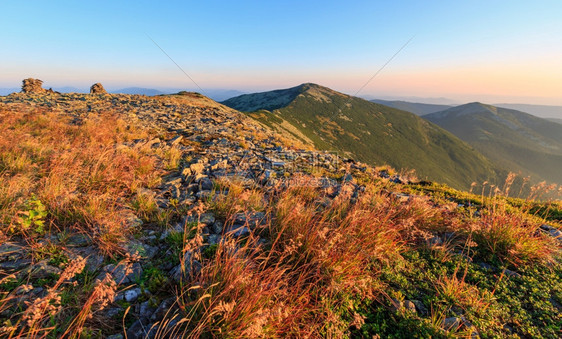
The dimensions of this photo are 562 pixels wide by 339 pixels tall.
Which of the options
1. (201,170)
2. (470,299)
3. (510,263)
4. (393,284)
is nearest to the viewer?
(470,299)

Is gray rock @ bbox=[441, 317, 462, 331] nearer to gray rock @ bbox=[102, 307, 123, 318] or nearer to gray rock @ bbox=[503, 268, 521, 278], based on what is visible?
gray rock @ bbox=[503, 268, 521, 278]

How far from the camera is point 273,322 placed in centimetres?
254

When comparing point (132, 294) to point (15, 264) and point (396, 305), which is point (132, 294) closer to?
point (15, 264)

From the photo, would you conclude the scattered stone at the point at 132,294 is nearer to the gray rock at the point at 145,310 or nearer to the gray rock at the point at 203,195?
the gray rock at the point at 145,310

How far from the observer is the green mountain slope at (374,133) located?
105m

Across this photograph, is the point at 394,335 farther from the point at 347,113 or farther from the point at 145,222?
the point at 347,113

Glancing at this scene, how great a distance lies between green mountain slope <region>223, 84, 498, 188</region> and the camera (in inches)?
4146

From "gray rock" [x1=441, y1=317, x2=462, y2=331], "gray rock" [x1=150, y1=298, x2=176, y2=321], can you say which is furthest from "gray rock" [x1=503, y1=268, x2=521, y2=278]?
"gray rock" [x1=150, y1=298, x2=176, y2=321]

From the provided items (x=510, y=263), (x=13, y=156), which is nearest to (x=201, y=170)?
(x=13, y=156)

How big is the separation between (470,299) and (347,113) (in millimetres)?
145206

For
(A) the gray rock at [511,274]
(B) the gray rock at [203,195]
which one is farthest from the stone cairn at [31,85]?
(A) the gray rock at [511,274]

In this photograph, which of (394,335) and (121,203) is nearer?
(394,335)

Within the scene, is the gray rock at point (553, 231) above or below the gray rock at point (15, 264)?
below

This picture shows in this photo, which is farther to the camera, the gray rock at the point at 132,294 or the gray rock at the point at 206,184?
the gray rock at the point at 206,184
